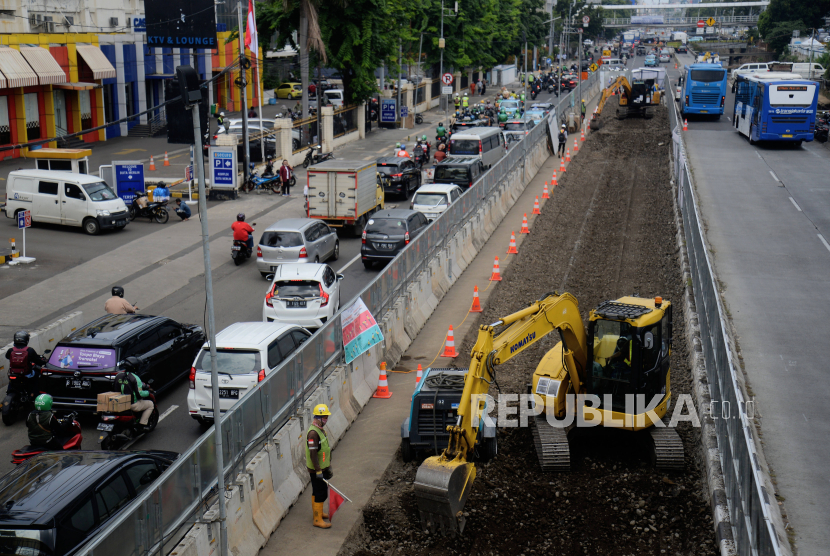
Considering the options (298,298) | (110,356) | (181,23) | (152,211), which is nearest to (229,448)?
(110,356)

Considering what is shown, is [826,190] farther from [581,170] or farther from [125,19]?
[125,19]

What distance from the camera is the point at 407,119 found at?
60562 mm

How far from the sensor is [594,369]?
1331cm

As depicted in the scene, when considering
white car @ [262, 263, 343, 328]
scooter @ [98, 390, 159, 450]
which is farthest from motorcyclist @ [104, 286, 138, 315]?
scooter @ [98, 390, 159, 450]

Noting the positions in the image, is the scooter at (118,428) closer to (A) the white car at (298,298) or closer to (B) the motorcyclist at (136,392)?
(B) the motorcyclist at (136,392)

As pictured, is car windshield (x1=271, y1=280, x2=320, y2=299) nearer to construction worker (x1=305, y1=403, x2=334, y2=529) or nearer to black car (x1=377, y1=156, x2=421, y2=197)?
construction worker (x1=305, y1=403, x2=334, y2=529)

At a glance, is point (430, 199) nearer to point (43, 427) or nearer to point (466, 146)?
point (466, 146)

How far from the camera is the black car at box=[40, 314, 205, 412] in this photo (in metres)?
14.7

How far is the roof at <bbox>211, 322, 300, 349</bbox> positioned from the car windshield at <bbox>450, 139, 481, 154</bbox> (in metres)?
24.2

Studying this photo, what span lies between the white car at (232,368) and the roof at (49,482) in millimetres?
3514

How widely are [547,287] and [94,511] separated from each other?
16.8m

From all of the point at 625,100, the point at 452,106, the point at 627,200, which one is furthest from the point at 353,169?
the point at 452,106

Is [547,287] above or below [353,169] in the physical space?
below

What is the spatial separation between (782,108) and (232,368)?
36.9 meters
